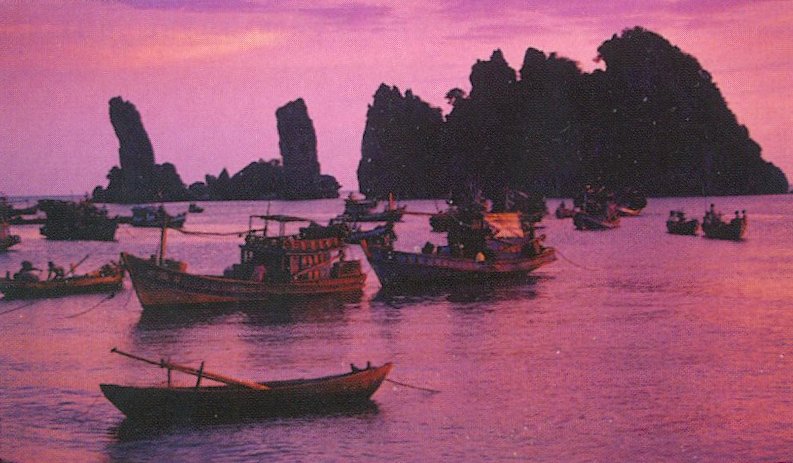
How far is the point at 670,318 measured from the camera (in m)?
48.1

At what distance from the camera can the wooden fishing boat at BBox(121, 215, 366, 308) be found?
1916 inches

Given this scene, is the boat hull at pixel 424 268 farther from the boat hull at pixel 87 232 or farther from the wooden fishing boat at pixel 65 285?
the boat hull at pixel 87 232

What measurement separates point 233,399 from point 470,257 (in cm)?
3765

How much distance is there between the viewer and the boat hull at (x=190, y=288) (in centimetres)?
4850

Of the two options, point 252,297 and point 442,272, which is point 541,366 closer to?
point 252,297

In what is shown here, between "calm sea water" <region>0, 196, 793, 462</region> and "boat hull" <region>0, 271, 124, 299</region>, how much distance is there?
1.06 m

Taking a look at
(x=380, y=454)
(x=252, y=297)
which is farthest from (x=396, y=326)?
(x=380, y=454)

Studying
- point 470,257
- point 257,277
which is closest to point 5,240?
point 470,257

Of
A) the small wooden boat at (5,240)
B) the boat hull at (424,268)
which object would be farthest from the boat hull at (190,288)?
the small wooden boat at (5,240)

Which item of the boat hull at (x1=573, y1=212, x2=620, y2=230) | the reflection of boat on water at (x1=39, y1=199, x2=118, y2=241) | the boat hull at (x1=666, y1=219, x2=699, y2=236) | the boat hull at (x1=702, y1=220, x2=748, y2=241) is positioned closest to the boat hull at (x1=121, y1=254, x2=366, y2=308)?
the boat hull at (x1=702, y1=220, x2=748, y2=241)

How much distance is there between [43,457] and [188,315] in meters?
23.1

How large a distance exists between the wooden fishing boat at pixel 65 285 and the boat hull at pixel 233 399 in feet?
107

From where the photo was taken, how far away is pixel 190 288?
48781 mm

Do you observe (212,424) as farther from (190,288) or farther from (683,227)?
(683,227)
